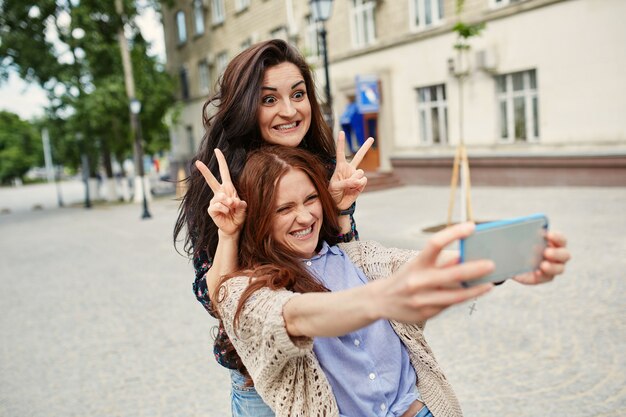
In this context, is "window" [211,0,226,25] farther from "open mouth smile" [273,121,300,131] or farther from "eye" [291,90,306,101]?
"open mouth smile" [273,121,300,131]

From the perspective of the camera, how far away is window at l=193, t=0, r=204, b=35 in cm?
2716

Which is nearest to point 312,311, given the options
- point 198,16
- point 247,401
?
point 247,401

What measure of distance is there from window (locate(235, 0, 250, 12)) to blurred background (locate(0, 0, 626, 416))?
86mm

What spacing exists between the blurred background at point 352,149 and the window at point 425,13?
1.7 inches

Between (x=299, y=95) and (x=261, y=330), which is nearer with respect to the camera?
(x=261, y=330)

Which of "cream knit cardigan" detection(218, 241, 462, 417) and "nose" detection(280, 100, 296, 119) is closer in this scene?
"cream knit cardigan" detection(218, 241, 462, 417)

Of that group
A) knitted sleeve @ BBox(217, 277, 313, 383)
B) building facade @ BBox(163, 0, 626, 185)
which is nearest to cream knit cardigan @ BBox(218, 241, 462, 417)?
knitted sleeve @ BBox(217, 277, 313, 383)

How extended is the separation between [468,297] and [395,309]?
130 millimetres

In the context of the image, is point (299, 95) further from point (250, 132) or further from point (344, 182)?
point (344, 182)

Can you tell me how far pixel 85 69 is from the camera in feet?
73.8

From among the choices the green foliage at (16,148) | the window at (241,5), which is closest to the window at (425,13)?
the window at (241,5)

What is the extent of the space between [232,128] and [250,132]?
0.22ft

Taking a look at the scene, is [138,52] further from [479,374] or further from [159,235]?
[479,374]

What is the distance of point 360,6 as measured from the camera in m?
18.2
